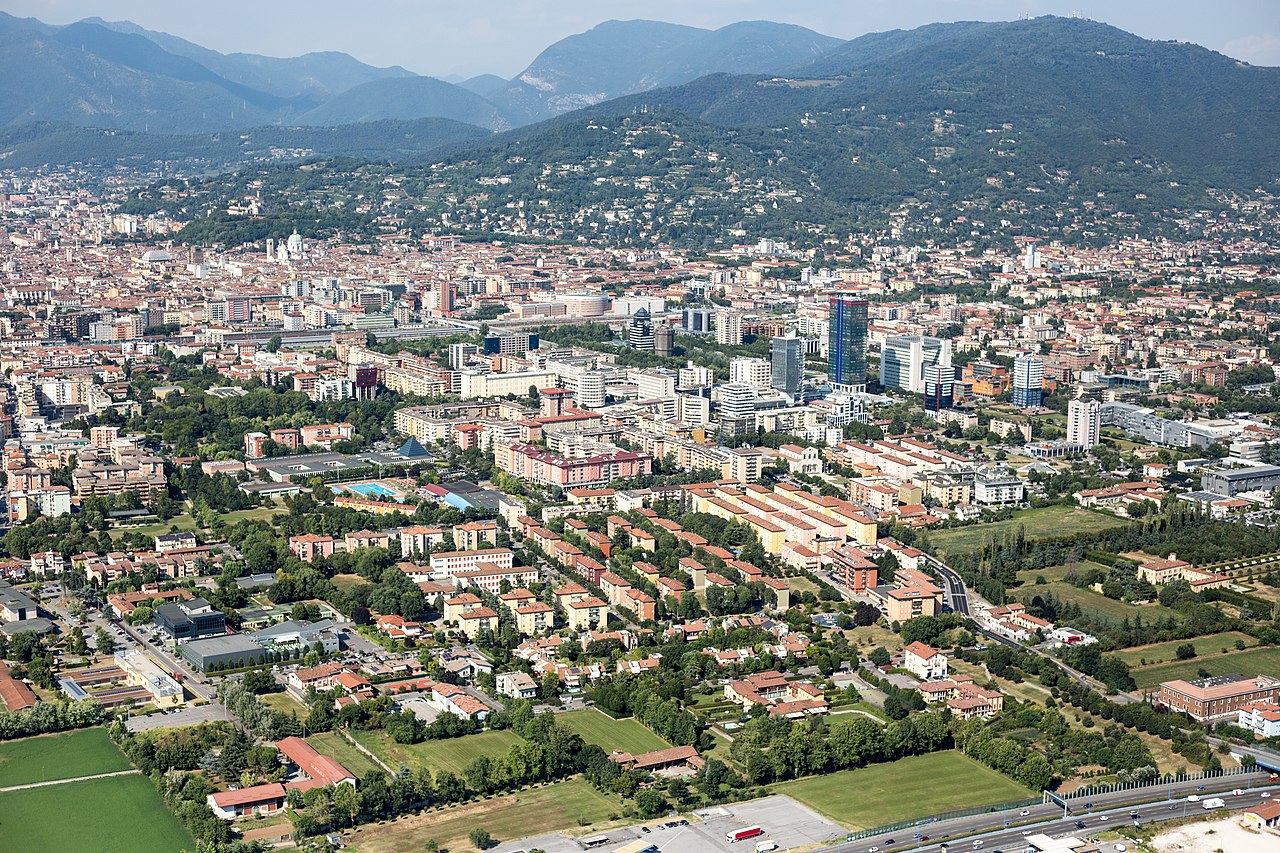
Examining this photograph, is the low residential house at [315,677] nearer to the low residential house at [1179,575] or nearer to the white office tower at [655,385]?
the low residential house at [1179,575]

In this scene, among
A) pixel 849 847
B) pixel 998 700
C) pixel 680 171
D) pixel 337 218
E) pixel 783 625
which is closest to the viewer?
pixel 849 847

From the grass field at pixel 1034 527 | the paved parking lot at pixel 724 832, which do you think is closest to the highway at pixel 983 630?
the grass field at pixel 1034 527

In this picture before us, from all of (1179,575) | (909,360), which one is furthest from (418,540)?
(909,360)

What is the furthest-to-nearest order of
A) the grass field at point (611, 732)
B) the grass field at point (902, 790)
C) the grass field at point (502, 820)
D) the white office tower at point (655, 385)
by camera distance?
the white office tower at point (655, 385) < the grass field at point (611, 732) < the grass field at point (902, 790) < the grass field at point (502, 820)

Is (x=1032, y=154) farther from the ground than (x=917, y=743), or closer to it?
farther from the ground

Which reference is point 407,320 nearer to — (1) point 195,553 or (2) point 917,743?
(1) point 195,553

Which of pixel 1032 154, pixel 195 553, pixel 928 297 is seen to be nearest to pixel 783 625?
pixel 195 553
